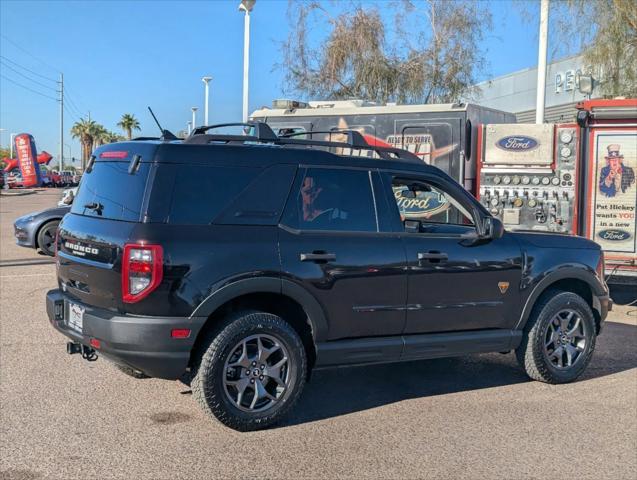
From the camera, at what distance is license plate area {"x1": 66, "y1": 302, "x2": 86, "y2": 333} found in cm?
475

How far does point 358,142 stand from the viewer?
568cm

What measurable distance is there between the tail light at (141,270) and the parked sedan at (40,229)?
368 inches

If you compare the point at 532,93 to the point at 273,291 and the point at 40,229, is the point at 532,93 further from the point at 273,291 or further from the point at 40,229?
the point at 273,291

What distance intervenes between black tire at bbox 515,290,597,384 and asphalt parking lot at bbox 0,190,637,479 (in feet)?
0.49

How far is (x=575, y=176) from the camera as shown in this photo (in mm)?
9578

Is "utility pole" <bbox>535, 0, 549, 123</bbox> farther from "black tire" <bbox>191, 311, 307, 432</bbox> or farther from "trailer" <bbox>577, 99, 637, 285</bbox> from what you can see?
"black tire" <bbox>191, 311, 307, 432</bbox>


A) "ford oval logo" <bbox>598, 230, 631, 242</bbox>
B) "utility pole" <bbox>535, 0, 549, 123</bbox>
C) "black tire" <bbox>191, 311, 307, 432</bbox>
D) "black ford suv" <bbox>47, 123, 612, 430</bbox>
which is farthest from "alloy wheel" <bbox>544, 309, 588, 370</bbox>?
"utility pole" <bbox>535, 0, 549, 123</bbox>

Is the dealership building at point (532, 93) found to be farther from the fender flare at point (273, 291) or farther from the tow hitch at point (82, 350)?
the tow hitch at point (82, 350)

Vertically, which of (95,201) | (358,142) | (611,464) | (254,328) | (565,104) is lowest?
(611,464)

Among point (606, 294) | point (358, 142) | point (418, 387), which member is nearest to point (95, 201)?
point (358, 142)

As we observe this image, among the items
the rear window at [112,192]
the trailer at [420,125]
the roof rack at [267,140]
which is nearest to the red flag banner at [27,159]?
the trailer at [420,125]

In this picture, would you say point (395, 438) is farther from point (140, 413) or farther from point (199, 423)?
point (140, 413)

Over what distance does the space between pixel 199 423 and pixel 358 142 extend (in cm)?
252

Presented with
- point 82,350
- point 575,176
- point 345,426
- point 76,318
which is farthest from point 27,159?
point 345,426
